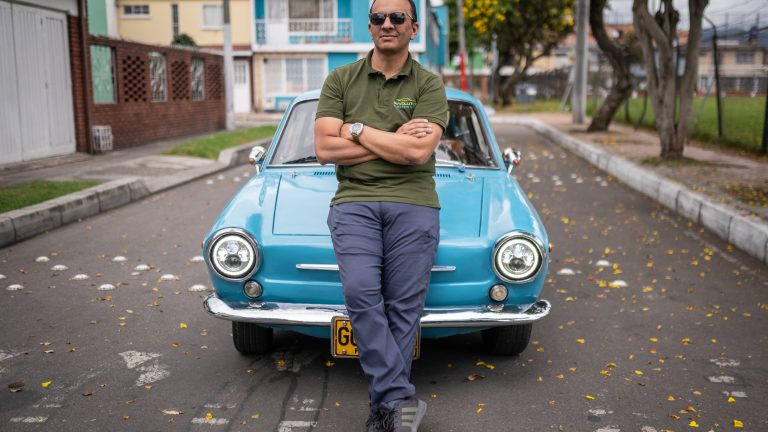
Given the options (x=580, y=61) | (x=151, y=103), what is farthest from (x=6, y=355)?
(x=580, y=61)

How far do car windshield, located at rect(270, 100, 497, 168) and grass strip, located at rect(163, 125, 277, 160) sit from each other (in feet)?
29.5

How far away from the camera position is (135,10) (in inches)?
1448

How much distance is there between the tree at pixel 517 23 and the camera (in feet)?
107

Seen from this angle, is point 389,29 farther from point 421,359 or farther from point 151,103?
point 151,103

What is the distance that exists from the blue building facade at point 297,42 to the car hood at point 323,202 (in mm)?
32246

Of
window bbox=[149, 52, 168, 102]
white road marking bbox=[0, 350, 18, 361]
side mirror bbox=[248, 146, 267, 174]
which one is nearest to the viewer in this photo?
white road marking bbox=[0, 350, 18, 361]

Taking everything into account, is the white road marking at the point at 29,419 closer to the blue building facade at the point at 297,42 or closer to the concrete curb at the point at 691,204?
the concrete curb at the point at 691,204

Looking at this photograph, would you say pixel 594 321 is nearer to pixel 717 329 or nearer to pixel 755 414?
pixel 717 329

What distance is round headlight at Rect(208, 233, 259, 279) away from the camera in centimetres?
371

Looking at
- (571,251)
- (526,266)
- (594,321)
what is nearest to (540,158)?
(571,251)

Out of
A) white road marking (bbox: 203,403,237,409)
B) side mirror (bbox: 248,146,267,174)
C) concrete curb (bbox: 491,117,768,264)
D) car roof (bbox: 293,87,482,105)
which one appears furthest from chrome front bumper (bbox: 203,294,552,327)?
concrete curb (bbox: 491,117,768,264)

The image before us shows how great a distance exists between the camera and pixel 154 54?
1744 centimetres

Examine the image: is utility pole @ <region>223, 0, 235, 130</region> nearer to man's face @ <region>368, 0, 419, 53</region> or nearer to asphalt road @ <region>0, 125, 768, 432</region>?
asphalt road @ <region>0, 125, 768, 432</region>

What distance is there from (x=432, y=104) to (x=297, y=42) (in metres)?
34.4
